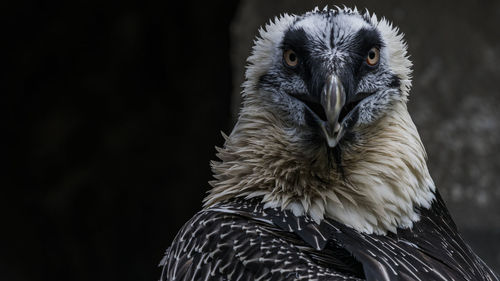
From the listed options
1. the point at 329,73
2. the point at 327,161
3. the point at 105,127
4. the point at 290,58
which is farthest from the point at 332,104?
the point at 105,127

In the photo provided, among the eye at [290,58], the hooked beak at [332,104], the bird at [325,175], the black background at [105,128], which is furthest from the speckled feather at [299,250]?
the black background at [105,128]

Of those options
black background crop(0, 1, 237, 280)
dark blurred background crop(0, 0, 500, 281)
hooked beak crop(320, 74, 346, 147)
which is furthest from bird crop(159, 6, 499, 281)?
black background crop(0, 1, 237, 280)

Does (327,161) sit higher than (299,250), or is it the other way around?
(327,161)

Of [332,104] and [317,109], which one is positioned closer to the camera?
[332,104]

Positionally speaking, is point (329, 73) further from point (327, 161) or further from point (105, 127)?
point (105, 127)

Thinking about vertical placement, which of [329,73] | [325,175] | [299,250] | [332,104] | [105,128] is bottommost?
[299,250]

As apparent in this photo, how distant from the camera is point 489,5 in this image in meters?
6.97

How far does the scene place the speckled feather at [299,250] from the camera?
11.4ft

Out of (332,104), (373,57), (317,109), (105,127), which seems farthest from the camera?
(105,127)

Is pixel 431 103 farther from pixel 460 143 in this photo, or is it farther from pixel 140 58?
pixel 140 58

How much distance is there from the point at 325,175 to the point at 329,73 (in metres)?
0.47

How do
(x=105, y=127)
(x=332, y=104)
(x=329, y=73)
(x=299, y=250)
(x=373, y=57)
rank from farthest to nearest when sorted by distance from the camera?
(x=105, y=127) < (x=373, y=57) < (x=329, y=73) < (x=332, y=104) < (x=299, y=250)

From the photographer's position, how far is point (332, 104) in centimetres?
366

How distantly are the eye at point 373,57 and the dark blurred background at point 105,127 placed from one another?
4.57 metres
